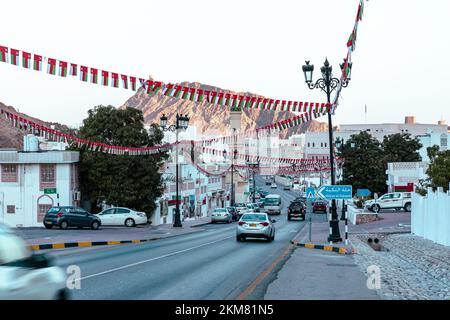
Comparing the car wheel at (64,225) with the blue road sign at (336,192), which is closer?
the blue road sign at (336,192)

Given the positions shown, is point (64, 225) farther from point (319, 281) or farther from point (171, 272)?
point (319, 281)

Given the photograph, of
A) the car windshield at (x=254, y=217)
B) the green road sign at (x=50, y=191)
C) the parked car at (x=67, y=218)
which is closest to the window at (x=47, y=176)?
the green road sign at (x=50, y=191)

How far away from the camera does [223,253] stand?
2492cm

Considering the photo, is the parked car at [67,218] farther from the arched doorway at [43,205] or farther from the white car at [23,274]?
the white car at [23,274]

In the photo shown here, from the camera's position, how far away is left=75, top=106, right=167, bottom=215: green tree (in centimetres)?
5272

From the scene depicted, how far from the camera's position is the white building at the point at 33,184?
169 ft

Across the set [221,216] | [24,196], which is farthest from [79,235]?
[221,216]

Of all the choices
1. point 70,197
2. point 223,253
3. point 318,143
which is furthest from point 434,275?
point 318,143

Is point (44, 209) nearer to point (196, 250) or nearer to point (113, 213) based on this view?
point (113, 213)

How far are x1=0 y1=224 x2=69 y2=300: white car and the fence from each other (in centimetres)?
2293

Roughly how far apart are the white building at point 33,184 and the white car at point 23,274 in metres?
Answer: 43.2

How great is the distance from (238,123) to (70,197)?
147066 mm
